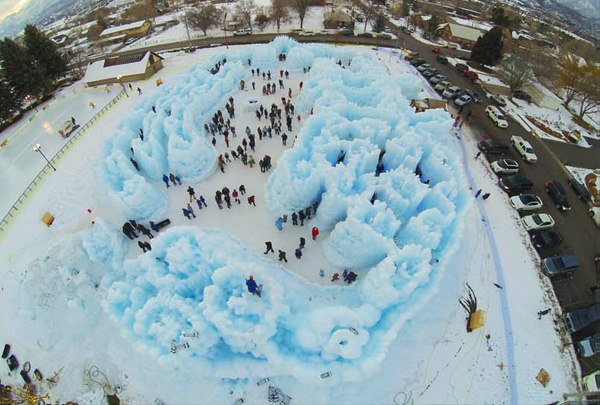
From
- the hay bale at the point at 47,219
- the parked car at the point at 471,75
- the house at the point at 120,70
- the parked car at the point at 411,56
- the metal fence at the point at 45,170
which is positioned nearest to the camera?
the hay bale at the point at 47,219

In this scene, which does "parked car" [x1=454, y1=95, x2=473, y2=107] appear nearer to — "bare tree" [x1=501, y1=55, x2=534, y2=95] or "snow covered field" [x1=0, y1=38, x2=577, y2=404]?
"bare tree" [x1=501, y1=55, x2=534, y2=95]

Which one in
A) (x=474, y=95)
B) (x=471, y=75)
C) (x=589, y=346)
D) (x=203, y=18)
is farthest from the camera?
(x=203, y=18)

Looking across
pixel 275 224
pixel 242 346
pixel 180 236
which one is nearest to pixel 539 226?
pixel 275 224

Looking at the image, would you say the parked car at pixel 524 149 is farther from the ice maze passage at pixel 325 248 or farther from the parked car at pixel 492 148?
the ice maze passage at pixel 325 248

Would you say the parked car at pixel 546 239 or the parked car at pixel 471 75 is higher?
the parked car at pixel 471 75

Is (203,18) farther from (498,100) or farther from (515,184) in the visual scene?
(515,184)

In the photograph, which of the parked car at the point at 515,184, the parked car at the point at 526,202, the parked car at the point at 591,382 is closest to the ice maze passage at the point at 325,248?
the parked car at the point at 526,202

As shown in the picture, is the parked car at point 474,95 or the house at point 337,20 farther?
the house at point 337,20

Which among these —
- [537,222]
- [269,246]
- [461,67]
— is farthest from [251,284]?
[461,67]
